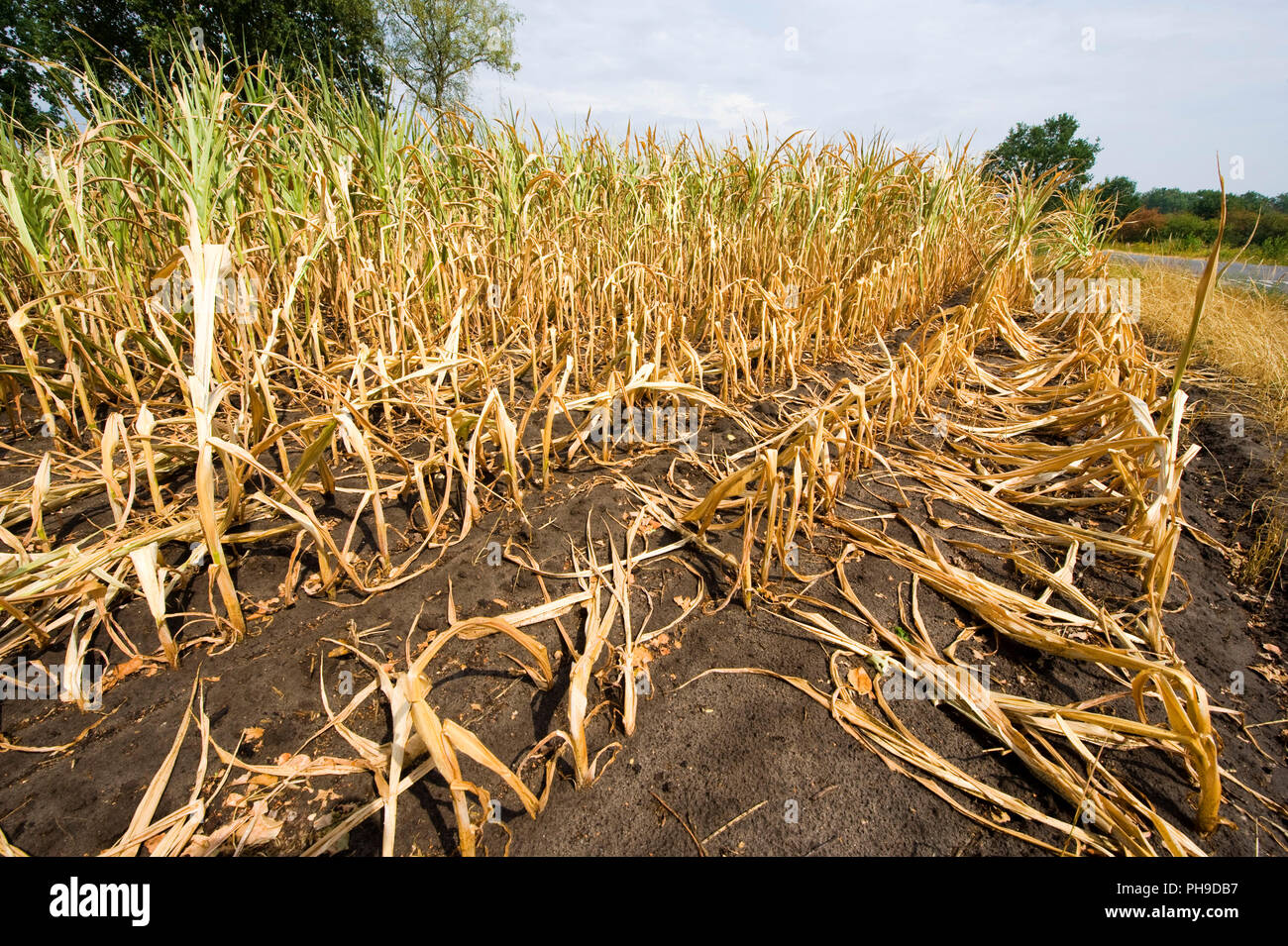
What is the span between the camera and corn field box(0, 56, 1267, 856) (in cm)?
102

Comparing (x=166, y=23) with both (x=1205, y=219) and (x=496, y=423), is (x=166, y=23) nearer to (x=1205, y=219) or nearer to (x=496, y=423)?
(x=496, y=423)

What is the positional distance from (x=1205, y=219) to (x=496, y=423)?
102 feet

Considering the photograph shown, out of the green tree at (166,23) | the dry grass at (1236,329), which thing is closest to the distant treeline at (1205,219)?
the dry grass at (1236,329)

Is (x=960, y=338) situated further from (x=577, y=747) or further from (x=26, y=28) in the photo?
(x=26, y=28)

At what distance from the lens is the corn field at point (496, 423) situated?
1023 millimetres

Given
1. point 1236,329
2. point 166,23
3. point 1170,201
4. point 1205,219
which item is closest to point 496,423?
point 1236,329

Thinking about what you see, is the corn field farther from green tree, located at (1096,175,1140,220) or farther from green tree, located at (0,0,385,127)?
green tree, located at (0,0,385,127)

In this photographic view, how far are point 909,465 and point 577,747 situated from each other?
1.57 metres

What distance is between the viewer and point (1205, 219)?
21.2 meters

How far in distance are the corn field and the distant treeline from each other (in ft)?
32.3

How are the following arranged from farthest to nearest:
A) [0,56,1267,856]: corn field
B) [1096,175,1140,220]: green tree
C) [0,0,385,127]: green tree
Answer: [0,0,385,127]: green tree, [1096,175,1140,220]: green tree, [0,56,1267,856]: corn field

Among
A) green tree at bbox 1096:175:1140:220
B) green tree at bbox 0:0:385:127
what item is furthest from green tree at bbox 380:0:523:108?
green tree at bbox 1096:175:1140:220

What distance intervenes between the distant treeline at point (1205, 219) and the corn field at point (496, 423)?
9.85m
